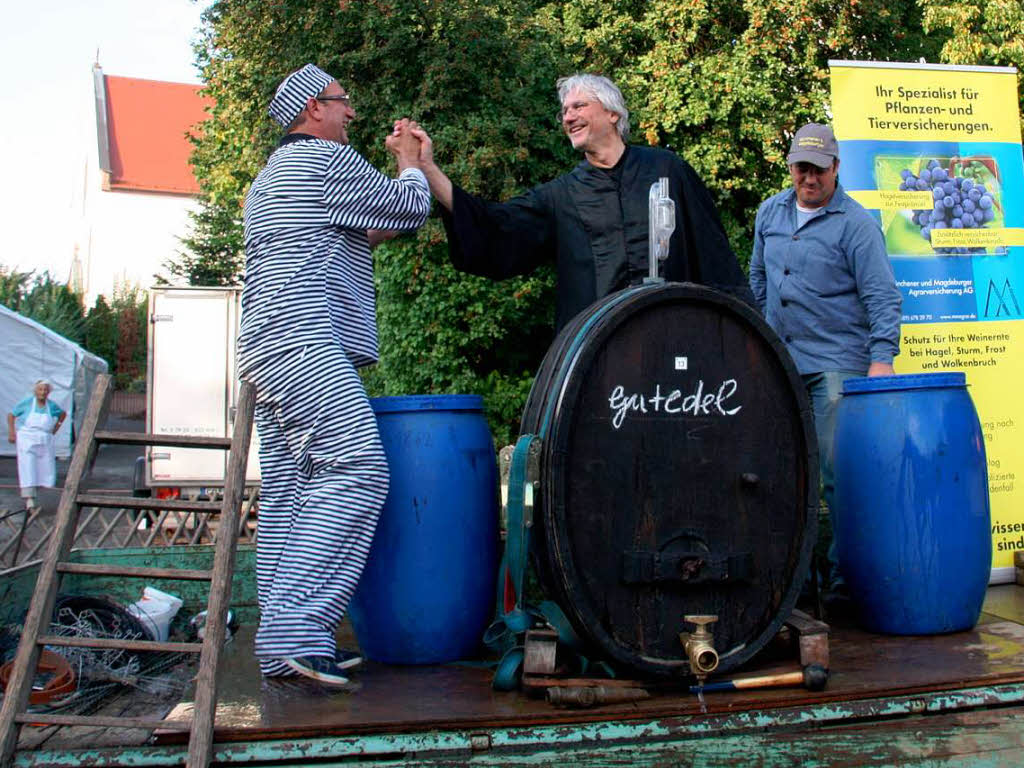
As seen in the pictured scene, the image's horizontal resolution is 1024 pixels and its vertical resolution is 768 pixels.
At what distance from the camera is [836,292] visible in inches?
162

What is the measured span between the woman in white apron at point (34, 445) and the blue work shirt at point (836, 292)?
12.9 metres

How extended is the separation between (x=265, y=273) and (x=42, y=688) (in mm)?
1492

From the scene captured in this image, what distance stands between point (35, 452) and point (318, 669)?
13.4 m

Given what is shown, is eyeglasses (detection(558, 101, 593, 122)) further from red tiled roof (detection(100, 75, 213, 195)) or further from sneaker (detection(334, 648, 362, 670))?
red tiled roof (detection(100, 75, 213, 195))

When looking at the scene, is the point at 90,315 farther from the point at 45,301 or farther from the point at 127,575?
the point at 127,575

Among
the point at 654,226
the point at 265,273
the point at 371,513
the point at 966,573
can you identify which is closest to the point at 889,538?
the point at 966,573

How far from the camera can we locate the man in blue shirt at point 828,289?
13.0 feet

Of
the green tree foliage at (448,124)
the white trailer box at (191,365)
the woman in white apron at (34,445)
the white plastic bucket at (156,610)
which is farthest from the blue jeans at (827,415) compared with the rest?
the woman in white apron at (34,445)

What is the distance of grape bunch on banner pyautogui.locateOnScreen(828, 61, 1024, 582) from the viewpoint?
4.75m

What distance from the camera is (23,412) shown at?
1512cm

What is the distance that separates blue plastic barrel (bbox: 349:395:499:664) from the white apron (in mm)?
12927

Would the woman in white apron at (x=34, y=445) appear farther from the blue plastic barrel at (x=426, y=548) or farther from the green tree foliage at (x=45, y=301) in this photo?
the green tree foliage at (x=45, y=301)

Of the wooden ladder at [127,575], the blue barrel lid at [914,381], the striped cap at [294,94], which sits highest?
the striped cap at [294,94]

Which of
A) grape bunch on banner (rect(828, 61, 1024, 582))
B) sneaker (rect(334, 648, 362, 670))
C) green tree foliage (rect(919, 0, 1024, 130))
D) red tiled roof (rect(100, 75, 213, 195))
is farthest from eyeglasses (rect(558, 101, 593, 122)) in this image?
red tiled roof (rect(100, 75, 213, 195))
